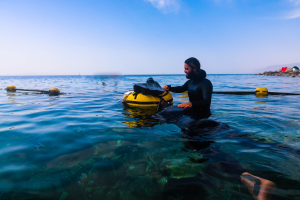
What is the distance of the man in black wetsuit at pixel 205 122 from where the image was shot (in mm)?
2105

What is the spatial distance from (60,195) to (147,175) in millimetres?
1232

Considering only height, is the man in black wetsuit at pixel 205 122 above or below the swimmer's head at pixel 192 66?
below

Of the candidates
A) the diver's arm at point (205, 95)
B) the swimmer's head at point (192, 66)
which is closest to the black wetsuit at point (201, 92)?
the diver's arm at point (205, 95)

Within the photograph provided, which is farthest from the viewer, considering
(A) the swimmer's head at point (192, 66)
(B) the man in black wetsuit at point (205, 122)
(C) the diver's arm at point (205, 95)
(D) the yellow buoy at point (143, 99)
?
(D) the yellow buoy at point (143, 99)

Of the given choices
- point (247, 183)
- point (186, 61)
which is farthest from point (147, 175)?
point (186, 61)

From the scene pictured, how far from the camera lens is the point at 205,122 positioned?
4121mm

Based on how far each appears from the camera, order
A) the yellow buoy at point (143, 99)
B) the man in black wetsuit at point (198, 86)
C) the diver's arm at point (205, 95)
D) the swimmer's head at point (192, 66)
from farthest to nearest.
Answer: the yellow buoy at point (143, 99), the swimmer's head at point (192, 66), the man in black wetsuit at point (198, 86), the diver's arm at point (205, 95)

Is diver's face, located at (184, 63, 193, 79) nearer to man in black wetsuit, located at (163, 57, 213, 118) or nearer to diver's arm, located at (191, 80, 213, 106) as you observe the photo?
man in black wetsuit, located at (163, 57, 213, 118)

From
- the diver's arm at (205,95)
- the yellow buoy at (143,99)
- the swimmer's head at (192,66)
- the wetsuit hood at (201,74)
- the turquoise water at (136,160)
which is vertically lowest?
the turquoise water at (136,160)

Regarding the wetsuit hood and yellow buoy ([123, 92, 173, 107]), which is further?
yellow buoy ([123, 92, 173, 107])

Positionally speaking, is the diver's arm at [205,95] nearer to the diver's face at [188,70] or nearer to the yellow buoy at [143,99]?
the diver's face at [188,70]

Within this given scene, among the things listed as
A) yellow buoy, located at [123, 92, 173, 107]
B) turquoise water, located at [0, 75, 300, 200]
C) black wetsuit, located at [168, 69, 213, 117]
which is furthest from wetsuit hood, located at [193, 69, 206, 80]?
yellow buoy, located at [123, 92, 173, 107]

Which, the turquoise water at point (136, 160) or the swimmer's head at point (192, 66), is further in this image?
the swimmer's head at point (192, 66)

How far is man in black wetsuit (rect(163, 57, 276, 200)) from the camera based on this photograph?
2.10 meters
